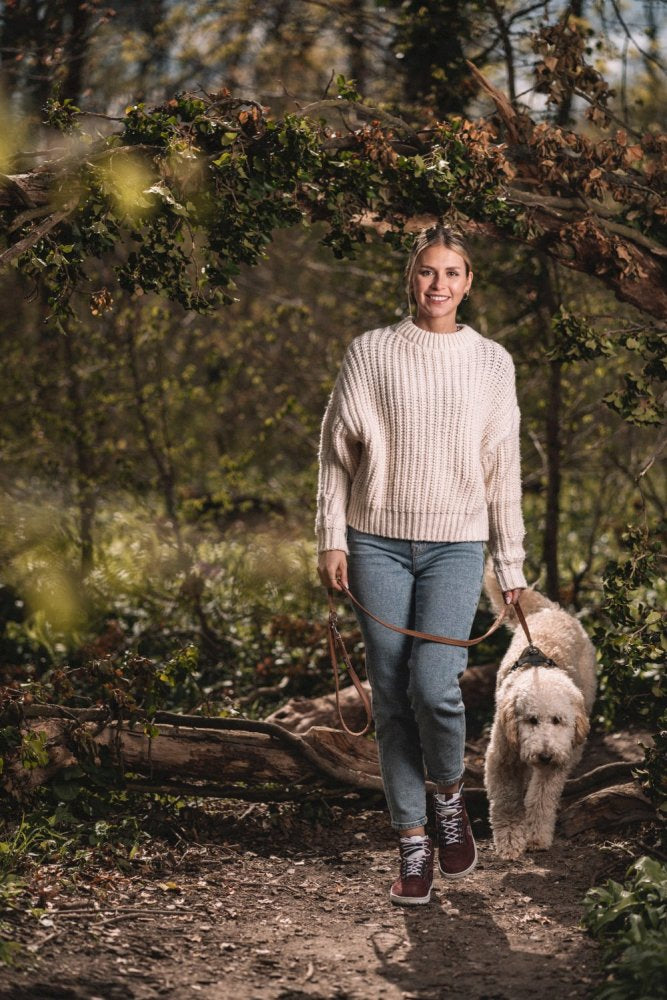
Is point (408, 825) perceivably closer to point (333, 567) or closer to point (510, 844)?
point (510, 844)

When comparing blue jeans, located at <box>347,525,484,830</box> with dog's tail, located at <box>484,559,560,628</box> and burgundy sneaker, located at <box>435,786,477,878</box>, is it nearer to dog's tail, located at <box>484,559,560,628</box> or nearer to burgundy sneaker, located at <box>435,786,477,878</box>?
burgundy sneaker, located at <box>435,786,477,878</box>

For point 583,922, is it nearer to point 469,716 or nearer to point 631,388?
point 631,388

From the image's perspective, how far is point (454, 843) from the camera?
3.73 m

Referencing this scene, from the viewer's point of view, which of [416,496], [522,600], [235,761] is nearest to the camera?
[416,496]

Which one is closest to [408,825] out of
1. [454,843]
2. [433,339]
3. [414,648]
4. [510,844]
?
[454,843]

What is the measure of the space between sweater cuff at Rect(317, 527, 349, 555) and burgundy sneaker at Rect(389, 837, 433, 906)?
110 cm

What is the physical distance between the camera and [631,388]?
4297 mm

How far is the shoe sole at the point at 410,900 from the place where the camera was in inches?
143

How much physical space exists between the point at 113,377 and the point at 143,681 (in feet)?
11.7

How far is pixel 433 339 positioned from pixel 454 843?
6.07ft

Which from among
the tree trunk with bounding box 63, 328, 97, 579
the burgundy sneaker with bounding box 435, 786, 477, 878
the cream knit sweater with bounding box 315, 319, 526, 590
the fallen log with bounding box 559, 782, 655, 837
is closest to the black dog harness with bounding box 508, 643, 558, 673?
the fallen log with bounding box 559, 782, 655, 837

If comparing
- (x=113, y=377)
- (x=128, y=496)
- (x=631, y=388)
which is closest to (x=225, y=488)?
(x=128, y=496)

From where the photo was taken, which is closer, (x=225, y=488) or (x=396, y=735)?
(x=396, y=735)

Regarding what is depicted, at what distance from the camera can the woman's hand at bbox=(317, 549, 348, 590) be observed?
3484 mm
